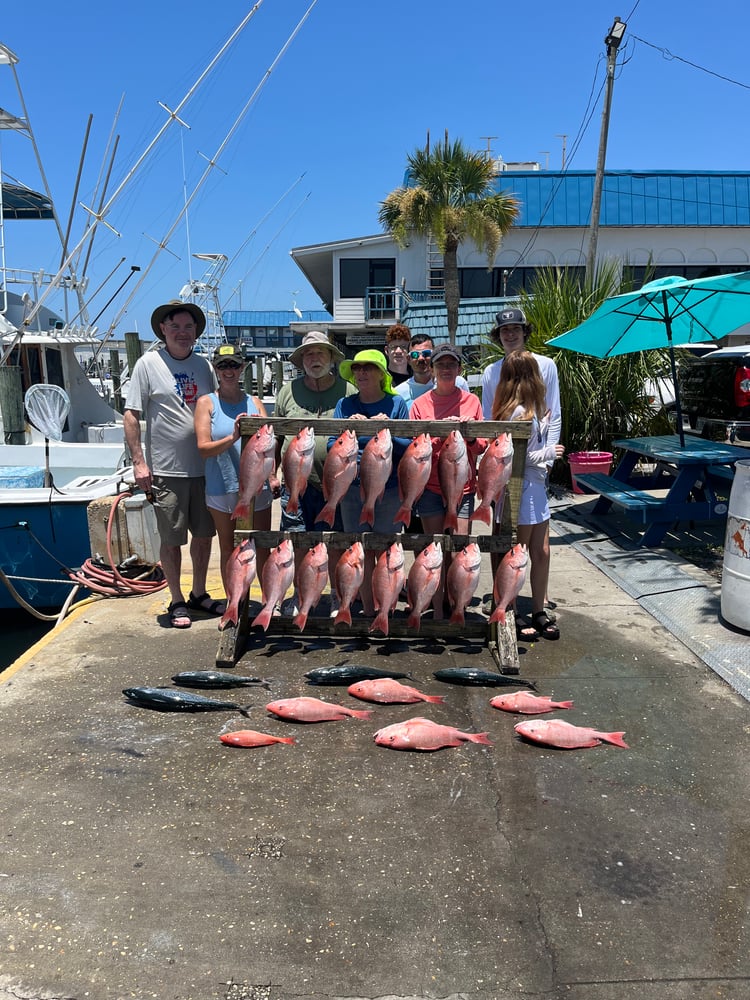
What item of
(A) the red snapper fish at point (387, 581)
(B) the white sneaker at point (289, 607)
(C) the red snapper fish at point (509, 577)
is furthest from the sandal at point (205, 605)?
(C) the red snapper fish at point (509, 577)

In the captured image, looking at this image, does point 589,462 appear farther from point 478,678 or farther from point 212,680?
point 212,680

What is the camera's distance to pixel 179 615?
5082 millimetres

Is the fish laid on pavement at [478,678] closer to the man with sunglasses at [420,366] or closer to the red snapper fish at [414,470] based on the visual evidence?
the red snapper fish at [414,470]

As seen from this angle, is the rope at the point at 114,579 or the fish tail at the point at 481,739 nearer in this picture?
the fish tail at the point at 481,739

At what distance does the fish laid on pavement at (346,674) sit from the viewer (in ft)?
13.3

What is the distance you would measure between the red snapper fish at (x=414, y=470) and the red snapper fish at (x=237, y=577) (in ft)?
3.09

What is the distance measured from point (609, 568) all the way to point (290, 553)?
10.9 ft

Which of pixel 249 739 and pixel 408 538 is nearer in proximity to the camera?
pixel 249 739

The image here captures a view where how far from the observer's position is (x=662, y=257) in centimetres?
2422

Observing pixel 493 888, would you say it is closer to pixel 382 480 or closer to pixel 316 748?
pixel 316 748

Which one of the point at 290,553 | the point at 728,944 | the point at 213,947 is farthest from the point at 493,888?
the point at 290,553

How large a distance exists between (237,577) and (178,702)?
841 millimetres

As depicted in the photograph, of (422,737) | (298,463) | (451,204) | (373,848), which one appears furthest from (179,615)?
(451,204)

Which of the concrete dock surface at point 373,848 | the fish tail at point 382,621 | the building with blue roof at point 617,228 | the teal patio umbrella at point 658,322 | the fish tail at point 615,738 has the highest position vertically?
the building with blue roof at point 617,228
